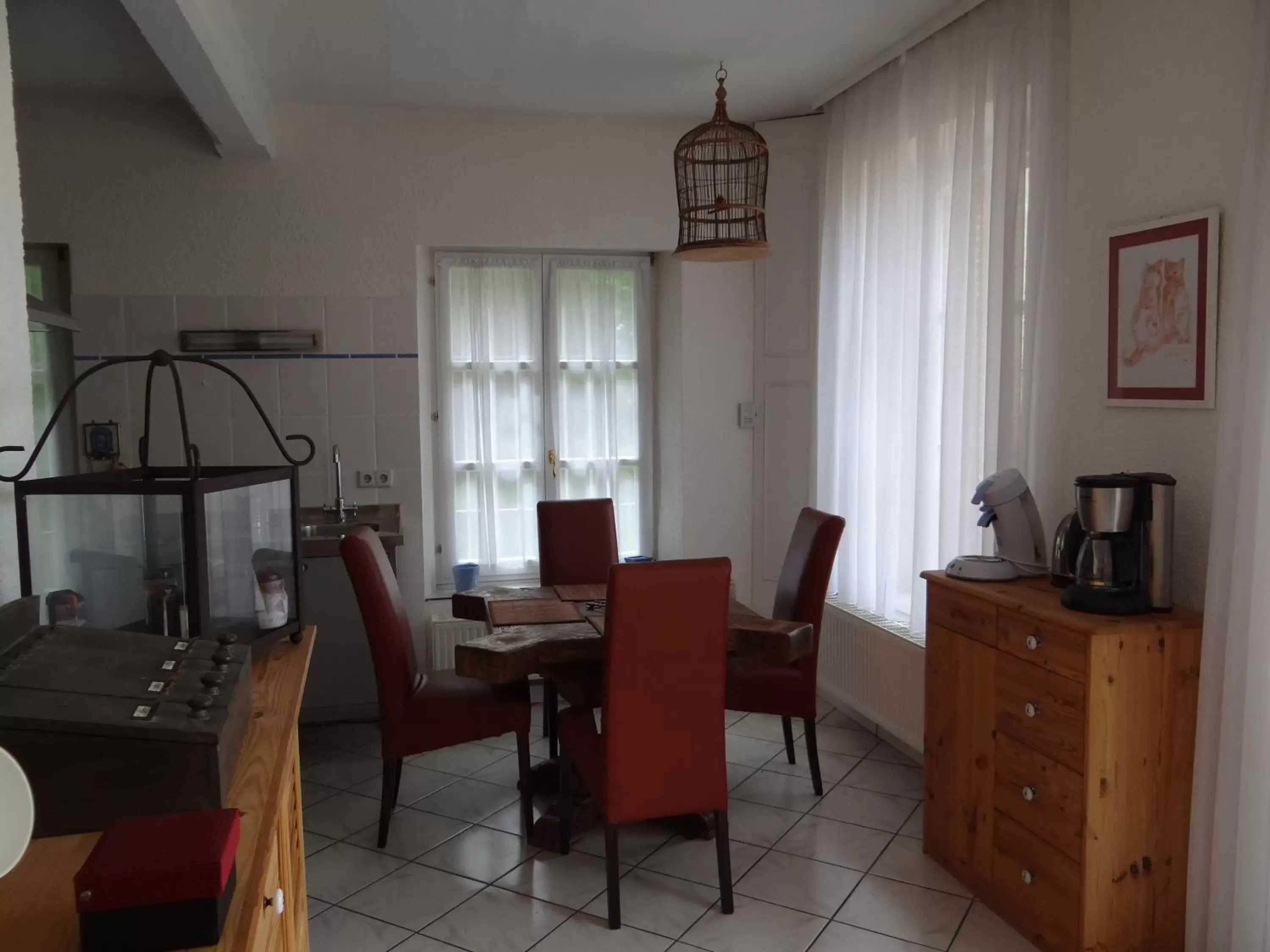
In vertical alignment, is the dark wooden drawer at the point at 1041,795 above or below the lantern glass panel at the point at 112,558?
below

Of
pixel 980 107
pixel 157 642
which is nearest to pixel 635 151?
pixel 980 107

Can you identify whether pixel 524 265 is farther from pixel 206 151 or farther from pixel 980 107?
pixel 980 107

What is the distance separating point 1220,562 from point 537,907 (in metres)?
2.06

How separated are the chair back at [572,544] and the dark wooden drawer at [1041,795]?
194 cm

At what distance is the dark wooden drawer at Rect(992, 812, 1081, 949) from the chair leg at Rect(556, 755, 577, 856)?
131cm

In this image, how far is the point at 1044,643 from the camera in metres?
2.49

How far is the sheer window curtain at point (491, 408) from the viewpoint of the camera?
476 cm

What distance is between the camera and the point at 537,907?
9.20 ft

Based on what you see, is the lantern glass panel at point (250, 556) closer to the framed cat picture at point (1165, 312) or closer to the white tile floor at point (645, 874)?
the white tile floor at point (645, 874)

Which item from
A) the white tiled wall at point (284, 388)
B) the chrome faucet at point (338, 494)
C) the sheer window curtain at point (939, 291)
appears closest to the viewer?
the sheer window curtain at point (939, 291)

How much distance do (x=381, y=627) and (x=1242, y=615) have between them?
2415mm

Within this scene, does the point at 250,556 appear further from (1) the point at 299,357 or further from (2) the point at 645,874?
(1) the point at 299,357

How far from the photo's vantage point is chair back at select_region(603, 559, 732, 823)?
2574mm

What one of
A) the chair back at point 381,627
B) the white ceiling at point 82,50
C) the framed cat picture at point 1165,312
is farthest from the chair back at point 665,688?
the white ceiling at point 82,50
